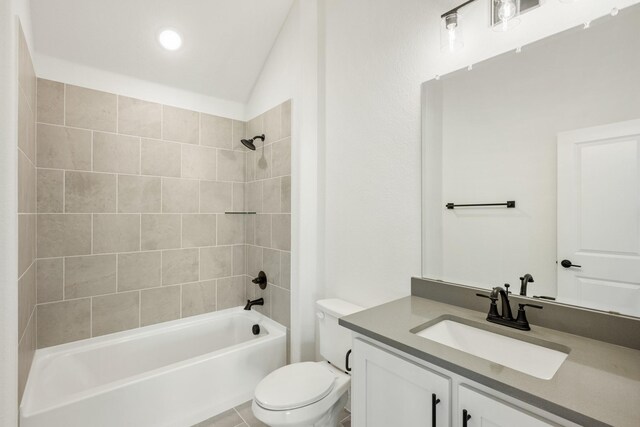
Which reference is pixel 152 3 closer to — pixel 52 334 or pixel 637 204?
pixel 52 334

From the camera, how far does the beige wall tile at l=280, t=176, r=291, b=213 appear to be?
89.1 inches

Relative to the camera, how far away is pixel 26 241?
59.4 inches

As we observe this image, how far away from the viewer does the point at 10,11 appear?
45.5 inches

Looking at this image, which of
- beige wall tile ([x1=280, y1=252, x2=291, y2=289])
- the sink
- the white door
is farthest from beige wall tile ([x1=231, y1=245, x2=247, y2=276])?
the white door

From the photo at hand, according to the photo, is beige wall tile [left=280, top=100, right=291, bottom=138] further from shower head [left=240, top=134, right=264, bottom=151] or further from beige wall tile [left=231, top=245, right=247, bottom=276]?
beige wall tile [left=231, top=245, right=247, bottom=276]

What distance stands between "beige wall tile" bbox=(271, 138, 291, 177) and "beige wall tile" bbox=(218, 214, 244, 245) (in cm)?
63

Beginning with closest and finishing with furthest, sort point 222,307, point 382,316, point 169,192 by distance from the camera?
point 382,316
point 169,192
point 222,307

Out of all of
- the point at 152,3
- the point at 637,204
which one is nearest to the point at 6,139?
the point at 152,3

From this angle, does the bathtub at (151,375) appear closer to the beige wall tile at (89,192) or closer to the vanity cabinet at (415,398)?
the beige wall tile at (89,192)

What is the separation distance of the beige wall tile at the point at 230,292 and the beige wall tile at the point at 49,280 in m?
1.08

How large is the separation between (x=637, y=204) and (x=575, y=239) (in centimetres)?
20

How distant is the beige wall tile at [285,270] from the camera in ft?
7.41

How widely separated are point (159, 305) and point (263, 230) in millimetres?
997

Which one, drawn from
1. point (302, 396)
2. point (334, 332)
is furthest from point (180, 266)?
point (302, 396)
